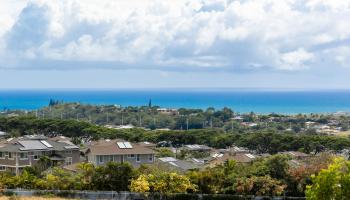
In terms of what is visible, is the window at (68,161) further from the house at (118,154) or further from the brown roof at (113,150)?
the brown roof at (113,150)

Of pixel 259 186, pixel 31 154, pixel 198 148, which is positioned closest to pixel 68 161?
pixel 31 154

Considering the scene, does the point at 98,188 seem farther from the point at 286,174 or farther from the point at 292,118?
the point at 292,118

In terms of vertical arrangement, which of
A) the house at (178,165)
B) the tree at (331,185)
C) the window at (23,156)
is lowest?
the house at (178,165)

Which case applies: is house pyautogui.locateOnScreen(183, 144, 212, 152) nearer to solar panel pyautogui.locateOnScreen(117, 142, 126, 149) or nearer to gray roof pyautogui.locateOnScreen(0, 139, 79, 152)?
gray roof pyautogui.locateOnScreen(0, 139, 79, 152)

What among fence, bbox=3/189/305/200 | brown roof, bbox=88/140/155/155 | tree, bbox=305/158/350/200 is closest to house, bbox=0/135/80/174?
brown roof, bbox=88/140/155/155

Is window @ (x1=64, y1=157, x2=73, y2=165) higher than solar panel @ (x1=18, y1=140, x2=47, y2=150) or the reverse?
the reverse

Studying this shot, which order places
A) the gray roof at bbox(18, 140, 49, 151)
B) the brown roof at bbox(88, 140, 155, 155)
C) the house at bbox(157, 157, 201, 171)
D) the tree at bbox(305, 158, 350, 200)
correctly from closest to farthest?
the tree at bbox(305, 158, 350, 200), the house at bbox(157, 157, 201, 171), the brown roof at bbox(88, 140, 155, 155), the gray roof at bbox(18, 140, 49, 151)

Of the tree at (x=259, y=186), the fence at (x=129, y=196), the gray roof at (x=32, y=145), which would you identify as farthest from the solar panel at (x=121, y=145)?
the tree at (x=259, y=186)

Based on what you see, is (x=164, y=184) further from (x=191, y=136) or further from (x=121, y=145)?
(x=191, y=136)
